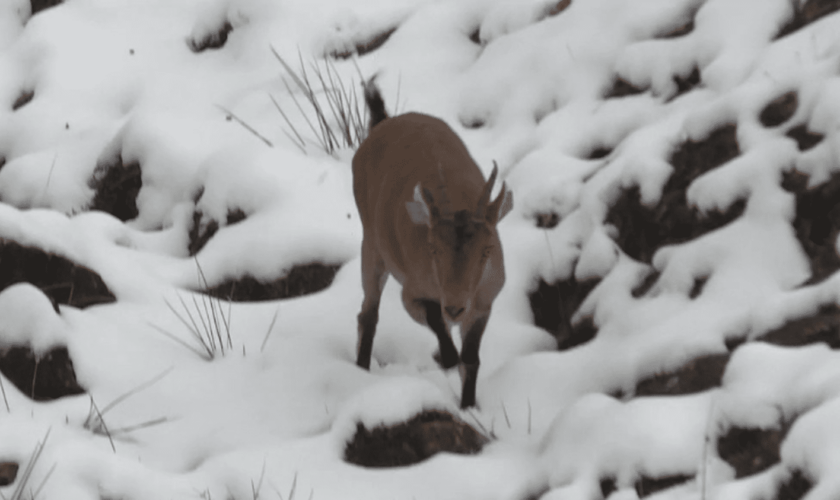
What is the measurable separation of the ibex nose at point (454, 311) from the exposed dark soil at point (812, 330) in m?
1.03

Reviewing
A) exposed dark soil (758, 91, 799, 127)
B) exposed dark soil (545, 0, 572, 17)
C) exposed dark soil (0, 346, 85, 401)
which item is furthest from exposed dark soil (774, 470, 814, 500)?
exposed dark soil (545, 0, 572, 17)

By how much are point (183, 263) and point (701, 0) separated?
3.02 metres

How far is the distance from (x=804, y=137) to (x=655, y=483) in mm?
1638

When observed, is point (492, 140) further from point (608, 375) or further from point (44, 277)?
point (44, 277)

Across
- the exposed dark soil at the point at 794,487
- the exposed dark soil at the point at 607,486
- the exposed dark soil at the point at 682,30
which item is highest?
the exposed dark soil at the point at 682,30

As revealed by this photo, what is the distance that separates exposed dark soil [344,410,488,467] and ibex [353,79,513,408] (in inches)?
15.5

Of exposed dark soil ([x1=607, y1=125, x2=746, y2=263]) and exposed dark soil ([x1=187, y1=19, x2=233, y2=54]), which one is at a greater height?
exposed dark soil ([x1=607, y1=125, x2=746, y2=263])

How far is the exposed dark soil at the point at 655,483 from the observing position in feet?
8.59

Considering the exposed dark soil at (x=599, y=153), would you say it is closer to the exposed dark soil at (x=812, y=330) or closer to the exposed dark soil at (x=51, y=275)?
the exposed dark soil at (x=812, y=330)

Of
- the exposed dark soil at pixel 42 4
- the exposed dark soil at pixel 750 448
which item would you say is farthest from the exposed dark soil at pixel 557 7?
the exposed dark soil at pixel 42 4

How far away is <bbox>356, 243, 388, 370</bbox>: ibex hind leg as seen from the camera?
405cm

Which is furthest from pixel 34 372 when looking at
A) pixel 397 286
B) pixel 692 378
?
pixel 692 378

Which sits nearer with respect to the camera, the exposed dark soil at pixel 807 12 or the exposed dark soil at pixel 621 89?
the exposed dark soil at pixel 807 12

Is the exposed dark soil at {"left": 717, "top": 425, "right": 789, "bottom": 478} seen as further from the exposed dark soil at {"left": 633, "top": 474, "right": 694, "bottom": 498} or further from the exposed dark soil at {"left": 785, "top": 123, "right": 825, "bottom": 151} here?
the exposed dark soil at {"left": 785, "top": 123, "right": 825, "bottom": 151}
